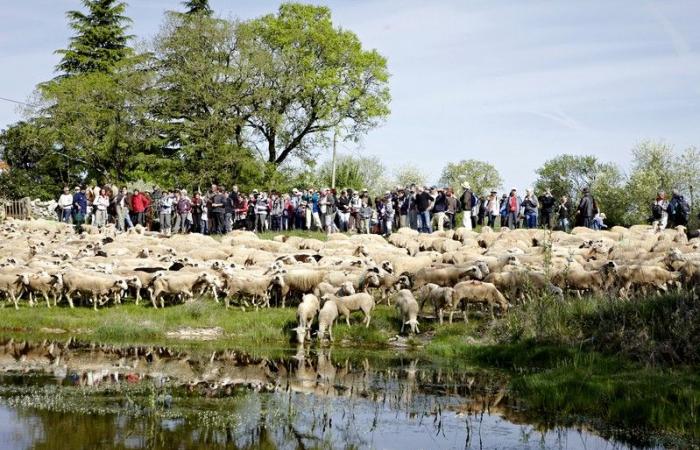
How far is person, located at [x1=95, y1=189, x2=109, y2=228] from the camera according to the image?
132 ft

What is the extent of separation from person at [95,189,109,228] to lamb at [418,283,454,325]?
22.4 meters

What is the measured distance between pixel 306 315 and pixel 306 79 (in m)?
39.3

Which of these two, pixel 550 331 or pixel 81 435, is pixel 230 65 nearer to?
pixel 550 331

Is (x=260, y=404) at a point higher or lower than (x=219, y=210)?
lower

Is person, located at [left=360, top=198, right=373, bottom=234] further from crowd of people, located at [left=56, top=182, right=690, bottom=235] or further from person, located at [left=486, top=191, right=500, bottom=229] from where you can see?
person, located at [left=486, top=191, right=500, bottom=229]

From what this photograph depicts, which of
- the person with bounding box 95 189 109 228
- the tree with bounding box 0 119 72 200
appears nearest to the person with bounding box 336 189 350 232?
the person with bounding box 95 189 109 228

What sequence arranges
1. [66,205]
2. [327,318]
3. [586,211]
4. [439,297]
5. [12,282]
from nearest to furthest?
[327,318] → [439,297] → [12,282] → [586,211] → [66,205]

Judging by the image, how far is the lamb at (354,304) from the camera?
71.4ft

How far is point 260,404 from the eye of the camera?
14.3 m

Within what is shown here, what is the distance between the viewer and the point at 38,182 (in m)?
66.9

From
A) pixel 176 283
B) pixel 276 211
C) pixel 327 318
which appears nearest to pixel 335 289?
pixel 327 318

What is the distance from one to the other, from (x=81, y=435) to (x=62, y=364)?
20.0ft

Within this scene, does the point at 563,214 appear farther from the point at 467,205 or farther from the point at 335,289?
the point at 335,289

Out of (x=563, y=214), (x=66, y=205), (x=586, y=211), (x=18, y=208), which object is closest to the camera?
(x=563, y=214)
